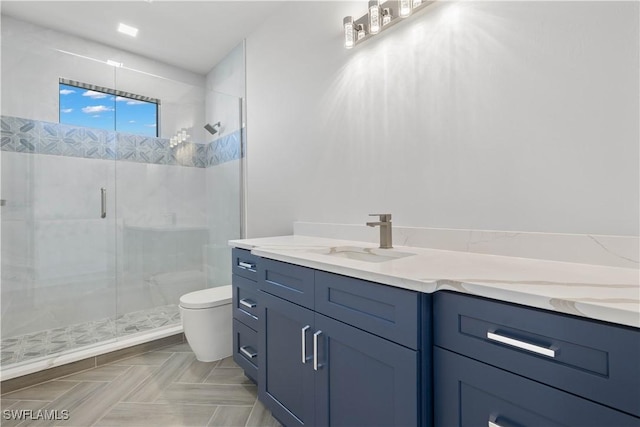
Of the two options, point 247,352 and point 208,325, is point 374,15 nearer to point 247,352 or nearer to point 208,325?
point 247,352

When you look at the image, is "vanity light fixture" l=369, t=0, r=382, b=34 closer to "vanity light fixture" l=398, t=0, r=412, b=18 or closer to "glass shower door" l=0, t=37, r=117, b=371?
"vanity light fixture" l=398, t=0, r=412, b=18

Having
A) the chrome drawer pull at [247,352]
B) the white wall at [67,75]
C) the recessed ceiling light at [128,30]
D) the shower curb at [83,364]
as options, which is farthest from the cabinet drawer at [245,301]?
the recessed ceiling light at [128,30]

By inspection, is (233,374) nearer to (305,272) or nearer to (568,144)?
(305,272)

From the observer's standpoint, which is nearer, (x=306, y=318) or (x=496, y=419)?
(x=496, y=419)

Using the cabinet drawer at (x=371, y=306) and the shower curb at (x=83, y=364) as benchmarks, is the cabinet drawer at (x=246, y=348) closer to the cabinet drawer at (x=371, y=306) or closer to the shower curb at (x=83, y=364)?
the cabinet drawer at (x=371, y=306)

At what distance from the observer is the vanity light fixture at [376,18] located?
1.40 metres

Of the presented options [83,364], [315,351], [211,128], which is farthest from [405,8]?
[83,364]

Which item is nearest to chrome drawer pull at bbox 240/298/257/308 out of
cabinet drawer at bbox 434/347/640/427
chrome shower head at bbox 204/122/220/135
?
cabinet drawer at bbox 434/347/640/427

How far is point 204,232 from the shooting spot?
313cm

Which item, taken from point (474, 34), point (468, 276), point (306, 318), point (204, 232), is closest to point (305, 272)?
point (306, 318)

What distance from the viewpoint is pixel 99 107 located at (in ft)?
8.78

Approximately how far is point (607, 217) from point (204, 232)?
3.04 m

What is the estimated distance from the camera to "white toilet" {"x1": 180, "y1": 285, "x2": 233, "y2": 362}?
2.02m

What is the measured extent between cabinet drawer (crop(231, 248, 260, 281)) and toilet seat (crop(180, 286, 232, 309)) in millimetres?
362
